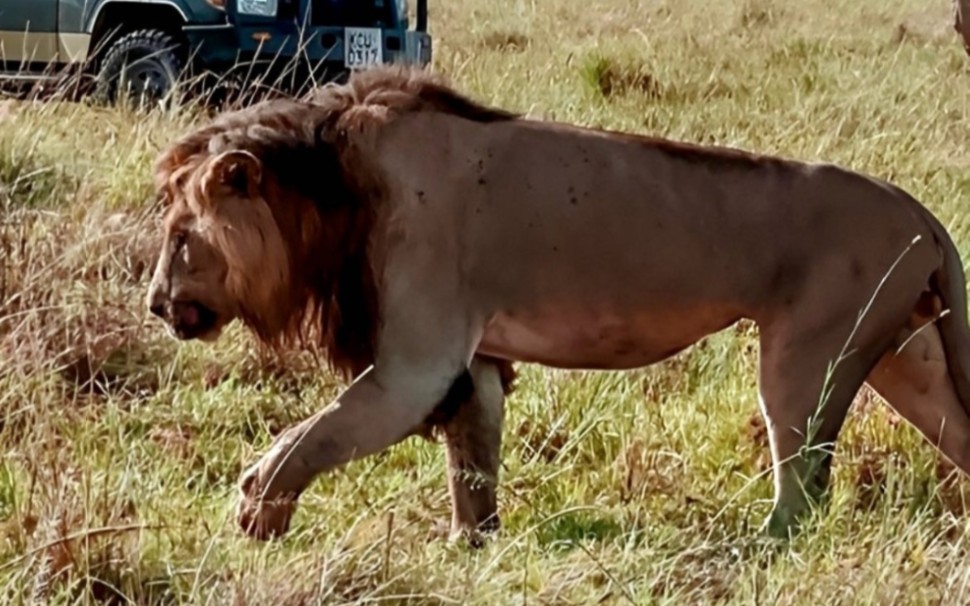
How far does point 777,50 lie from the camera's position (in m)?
13.5

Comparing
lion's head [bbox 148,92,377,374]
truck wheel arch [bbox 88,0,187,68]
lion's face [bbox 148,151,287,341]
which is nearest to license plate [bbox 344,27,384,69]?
truck wheel arch [bbox 88,0,187,68]

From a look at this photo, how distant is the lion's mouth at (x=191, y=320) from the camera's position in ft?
12.3

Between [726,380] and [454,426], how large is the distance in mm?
1334

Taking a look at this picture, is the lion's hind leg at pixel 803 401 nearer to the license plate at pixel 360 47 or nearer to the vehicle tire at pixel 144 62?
the vehicle tire at pixel 144 62

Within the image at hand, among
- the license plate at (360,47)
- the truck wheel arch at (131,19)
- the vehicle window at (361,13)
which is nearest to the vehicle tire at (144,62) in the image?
the truck wheel arch at (131,19)

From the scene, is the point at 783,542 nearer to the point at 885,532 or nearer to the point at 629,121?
the point at 885,532

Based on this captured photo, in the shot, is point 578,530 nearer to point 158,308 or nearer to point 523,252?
point 523,252

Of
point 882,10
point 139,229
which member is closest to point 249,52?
point 139,229

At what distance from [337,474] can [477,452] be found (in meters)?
0.36

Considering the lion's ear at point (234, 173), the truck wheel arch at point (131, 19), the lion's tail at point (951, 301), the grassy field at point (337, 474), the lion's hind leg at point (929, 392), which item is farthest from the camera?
the truck wheel arch at point (131, 19)

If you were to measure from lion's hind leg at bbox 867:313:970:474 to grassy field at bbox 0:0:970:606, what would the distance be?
0.11 metres

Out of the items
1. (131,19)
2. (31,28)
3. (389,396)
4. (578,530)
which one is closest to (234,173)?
(389,396)

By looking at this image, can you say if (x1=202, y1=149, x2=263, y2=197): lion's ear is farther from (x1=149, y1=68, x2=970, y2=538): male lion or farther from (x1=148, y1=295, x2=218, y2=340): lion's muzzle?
(x1=148, y1=295, x2=218, y2=340): lion's muzzle

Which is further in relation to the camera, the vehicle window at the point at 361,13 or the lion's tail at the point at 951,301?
the vehicle window at the point at 361,13
